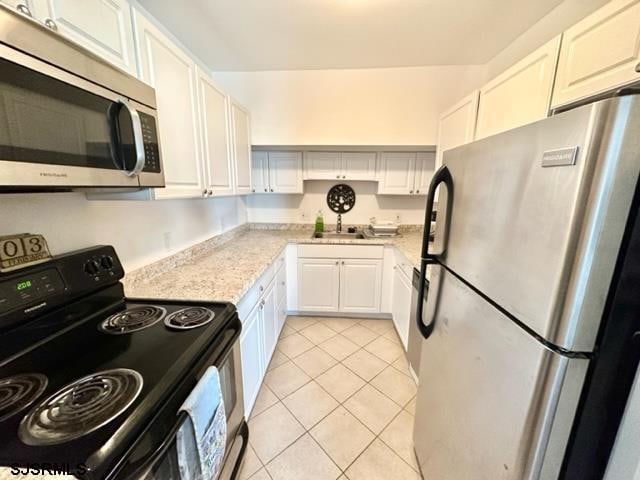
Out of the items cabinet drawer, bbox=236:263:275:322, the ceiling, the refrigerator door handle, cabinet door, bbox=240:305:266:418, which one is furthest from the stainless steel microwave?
the ceiling

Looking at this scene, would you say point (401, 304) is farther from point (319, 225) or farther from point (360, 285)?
point (319, 225)

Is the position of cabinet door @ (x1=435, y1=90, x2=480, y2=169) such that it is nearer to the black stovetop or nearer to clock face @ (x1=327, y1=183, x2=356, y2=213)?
clock face @ (x1=327, y1=183, x2=356, y2=213)

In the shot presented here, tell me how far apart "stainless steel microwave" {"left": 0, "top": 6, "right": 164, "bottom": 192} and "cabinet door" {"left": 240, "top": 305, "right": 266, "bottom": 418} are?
96 centimetres

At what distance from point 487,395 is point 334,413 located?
121cm

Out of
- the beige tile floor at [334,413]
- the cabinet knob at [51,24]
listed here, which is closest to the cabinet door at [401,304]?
the beige tile floor at [334,413]

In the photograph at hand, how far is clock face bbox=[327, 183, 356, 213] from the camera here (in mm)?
3246

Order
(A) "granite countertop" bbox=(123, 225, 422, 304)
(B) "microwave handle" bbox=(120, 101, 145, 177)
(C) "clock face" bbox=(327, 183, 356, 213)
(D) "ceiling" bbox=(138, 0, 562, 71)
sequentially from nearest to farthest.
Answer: (B) "microwave handle" bbox=(120, 101, 145, 177) → (A) "granite countertop" bbox=(123, 225, 422, 304) → (D) "ceiling" bbox=(138, 0, 562, 71) → (C) "clock face" bbox=(327, 183, 356, 213)

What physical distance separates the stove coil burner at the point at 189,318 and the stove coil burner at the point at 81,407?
10.4 inches

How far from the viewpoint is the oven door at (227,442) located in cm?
57

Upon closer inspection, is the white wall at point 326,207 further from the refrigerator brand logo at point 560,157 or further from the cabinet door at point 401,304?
the refrigerator brand logo at point 560,157

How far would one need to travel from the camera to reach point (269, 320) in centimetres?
208

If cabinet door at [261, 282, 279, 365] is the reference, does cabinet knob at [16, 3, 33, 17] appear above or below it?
above

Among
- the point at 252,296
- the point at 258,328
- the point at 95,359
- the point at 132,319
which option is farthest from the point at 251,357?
the point at 95,359

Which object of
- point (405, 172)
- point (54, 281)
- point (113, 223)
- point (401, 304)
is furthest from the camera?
point (405, 172)
